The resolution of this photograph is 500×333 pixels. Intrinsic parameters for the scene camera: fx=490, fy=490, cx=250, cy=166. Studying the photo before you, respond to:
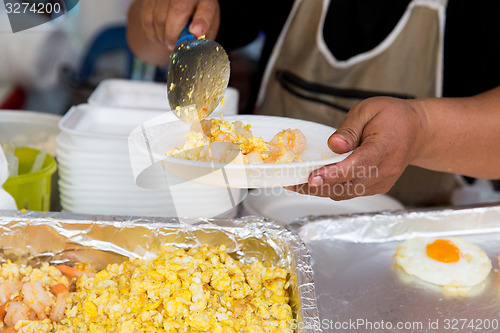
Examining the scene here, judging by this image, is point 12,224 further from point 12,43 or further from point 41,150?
point 12,43

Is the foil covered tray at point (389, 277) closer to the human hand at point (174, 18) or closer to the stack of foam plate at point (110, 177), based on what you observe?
the stack of foam plate at point (110, 177)

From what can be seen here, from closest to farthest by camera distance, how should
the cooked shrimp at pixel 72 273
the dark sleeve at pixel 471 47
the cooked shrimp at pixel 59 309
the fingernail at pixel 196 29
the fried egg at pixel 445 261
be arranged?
the cooked shrimp at pixel 59 309 < the cooked shrimp at pixel 72 273 < the fried egg at pixel 445 261 < the fingernail at pixel 196 29 < the dark sleeve at pixel 471 47

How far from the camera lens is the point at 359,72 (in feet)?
7.27

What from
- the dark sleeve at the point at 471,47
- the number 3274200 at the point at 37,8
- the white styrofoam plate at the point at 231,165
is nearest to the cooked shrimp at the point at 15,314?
the white styrofoam plate at the point at 231,165

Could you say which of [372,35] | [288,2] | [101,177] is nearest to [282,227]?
[101,177]

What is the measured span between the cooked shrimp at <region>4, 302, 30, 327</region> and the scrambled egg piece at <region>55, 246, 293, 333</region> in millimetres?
94

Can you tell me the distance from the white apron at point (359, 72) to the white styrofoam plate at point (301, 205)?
0.35 metres

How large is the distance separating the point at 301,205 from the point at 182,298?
95 centimetres

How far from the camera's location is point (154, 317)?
1.25 meters

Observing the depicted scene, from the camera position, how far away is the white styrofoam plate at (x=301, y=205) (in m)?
2.04

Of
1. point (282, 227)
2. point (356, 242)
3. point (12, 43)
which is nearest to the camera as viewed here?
point (282, 227)

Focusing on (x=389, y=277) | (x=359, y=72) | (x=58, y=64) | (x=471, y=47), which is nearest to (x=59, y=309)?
(x=389, y=277)

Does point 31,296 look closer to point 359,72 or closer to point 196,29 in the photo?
point 196,29

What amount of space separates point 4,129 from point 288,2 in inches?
56.4
